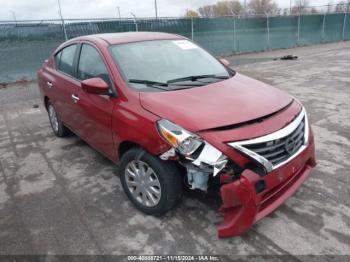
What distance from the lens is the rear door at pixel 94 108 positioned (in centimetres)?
Answer: 332

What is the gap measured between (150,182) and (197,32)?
1344 cm

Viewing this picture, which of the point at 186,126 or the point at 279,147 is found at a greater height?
the point at 186,126

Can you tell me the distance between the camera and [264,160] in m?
2.44

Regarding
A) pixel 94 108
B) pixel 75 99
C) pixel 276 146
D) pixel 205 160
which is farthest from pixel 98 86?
pixel 276 146

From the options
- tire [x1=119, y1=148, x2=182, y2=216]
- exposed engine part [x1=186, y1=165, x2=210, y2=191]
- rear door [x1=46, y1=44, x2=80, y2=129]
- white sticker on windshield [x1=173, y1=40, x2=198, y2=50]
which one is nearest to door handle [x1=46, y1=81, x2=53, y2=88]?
rear door [x1=46, y1=44, x2=80, y2=129]

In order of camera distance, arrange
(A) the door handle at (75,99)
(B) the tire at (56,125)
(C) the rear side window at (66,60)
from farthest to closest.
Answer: (B) the tire at (56,125), (C) the rear side window at (66,60), (A) the door handle at (75,99)

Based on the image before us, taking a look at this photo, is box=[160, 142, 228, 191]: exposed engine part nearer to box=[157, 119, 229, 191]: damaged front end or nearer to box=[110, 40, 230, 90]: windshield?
box=[157, 119, 229, 191]: damaged front end

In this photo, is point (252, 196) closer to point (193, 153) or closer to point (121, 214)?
point (193, 153)

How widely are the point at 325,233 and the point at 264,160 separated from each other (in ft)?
3.08

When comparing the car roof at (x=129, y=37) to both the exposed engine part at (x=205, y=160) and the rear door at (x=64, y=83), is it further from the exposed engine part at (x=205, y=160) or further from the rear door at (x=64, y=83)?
the exposed engine part at (x=205, y=160)

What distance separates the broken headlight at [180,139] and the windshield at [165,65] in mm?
653

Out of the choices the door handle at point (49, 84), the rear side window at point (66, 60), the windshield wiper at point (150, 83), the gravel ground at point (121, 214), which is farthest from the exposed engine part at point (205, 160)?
the door handle at point (49, 84)

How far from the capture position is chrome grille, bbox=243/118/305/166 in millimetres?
2482

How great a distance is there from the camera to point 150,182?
2.92m
